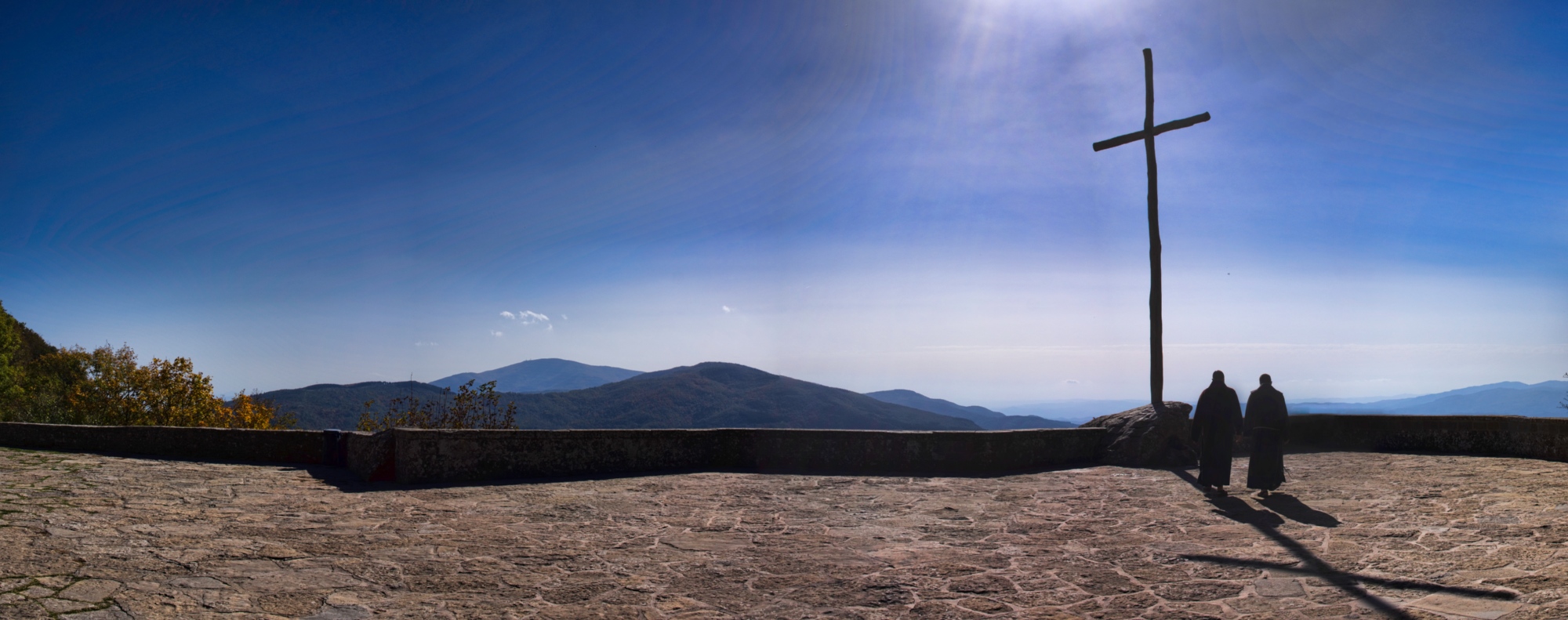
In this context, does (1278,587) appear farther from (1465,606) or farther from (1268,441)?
(1268,441)

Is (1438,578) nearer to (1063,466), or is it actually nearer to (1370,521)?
(1370,521)

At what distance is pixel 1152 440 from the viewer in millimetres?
9992

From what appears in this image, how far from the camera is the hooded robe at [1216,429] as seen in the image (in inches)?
322

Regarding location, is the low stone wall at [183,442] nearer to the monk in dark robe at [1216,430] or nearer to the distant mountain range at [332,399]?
the monk in dark robe at [1216,430]

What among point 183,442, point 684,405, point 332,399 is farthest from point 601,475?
point 684,405

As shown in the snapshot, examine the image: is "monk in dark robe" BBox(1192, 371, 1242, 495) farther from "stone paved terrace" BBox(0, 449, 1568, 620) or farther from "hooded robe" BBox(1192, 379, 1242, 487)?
"stone paved terrace" BBox(0, 449, 1568, 620)

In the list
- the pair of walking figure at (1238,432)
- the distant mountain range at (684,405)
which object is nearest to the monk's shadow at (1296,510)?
the pair of walking figure at (1238,432)

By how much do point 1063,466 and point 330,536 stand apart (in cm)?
836

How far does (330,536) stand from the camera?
5352 mm

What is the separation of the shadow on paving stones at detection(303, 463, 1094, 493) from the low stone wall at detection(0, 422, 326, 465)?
50 cm

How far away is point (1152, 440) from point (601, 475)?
7.11 meters

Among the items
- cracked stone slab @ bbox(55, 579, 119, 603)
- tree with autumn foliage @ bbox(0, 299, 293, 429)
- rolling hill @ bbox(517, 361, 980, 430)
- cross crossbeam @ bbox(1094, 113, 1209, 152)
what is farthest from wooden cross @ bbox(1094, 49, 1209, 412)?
rolling hill @ bbox(517, 361, 980, 430)

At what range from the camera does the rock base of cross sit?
9984mm

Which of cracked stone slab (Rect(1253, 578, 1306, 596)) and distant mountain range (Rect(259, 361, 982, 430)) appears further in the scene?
distant mountain range (Rect(259, 361, 982, 430))
